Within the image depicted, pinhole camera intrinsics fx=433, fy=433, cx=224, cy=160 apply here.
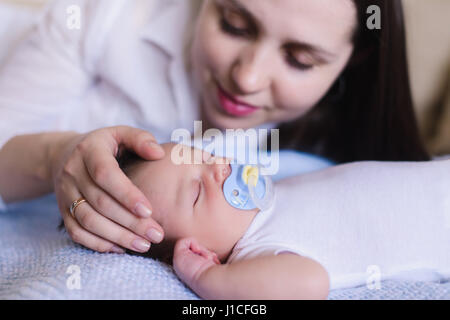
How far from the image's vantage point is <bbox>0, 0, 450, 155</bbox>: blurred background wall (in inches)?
52.0

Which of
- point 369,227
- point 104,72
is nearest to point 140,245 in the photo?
point 369,227

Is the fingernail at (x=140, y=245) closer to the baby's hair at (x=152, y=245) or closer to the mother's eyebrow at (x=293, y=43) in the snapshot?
the baby's hair at (x=152, y=245)

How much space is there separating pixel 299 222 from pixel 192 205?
0.66ft

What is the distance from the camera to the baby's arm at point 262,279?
25.1 inches

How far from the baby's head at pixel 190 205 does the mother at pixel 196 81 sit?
0.05 meters

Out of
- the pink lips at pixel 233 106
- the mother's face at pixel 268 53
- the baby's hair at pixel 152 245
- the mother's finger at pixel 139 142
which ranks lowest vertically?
the baby's hair at pixel 152 245

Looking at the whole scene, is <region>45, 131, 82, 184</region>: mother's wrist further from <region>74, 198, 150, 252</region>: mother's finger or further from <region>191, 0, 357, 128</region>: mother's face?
<region>191, 0, 357, 128</region>: mother's face

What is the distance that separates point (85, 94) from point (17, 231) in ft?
1.52

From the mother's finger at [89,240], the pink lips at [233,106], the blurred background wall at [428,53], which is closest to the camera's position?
the mother's finger at [89,240]

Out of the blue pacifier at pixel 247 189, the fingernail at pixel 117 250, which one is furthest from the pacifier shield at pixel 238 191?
the fingernail at pixel 117 250

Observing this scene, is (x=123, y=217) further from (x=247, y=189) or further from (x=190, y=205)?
(x=247, y=189)

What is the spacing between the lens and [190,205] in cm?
79

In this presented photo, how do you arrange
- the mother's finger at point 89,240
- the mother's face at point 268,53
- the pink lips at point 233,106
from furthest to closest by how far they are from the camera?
the pink lips at point 233,106, the mother's face at point 268,53, the mother's finger at point 89,240
